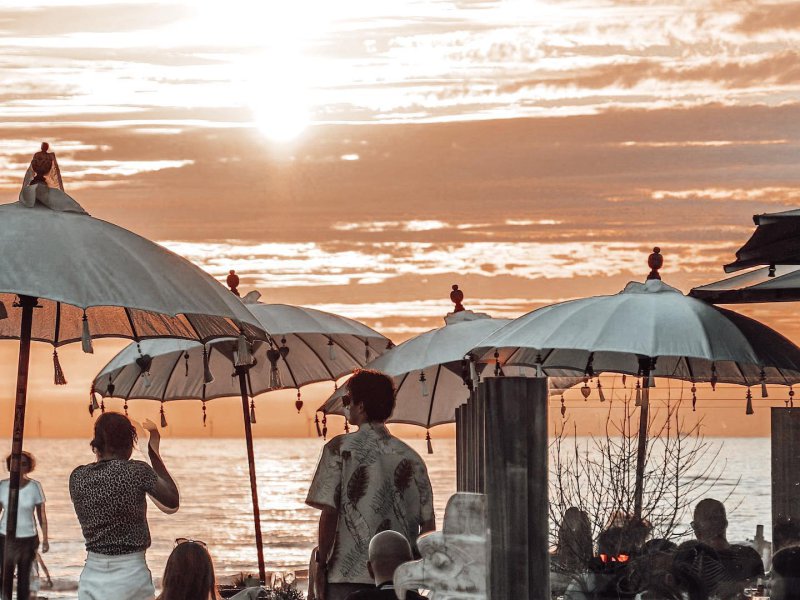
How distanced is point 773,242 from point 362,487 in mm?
2976

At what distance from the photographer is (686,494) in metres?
7.82

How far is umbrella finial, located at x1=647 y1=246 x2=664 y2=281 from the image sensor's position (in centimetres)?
1041

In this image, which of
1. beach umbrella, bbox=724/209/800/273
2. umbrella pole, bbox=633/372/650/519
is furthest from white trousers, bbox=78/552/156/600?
beach umbrella, bbox=724/209/800/273

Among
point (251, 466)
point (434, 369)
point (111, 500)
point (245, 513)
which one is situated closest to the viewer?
point (111, 500)

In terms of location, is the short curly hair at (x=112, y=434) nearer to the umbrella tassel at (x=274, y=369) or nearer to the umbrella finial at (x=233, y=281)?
the umbrella tassel at (x=274, y=369)

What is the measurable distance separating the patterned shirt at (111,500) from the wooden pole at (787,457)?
11.4ft

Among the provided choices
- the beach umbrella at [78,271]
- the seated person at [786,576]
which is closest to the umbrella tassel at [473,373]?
the beach umbrella at [78,271]

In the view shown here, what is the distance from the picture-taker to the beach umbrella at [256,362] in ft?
36.2

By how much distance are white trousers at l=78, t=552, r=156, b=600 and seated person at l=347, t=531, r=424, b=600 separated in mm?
1670

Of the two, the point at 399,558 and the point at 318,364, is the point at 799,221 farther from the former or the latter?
the point at 318,364

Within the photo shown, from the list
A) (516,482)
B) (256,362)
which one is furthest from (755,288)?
(256,362)

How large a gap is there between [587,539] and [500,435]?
1.35 m

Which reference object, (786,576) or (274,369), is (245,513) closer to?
(274,369)

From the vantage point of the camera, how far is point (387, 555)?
21.3 ft
